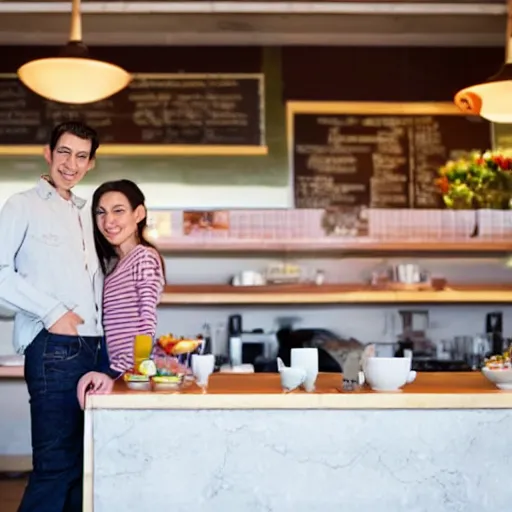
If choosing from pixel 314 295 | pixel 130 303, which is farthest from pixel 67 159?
pixel 314 295

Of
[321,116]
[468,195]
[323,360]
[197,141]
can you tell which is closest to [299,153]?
[321,116]

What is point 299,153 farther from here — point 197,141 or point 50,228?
point 50,228

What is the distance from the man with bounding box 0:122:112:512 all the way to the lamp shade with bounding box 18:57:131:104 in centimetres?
86

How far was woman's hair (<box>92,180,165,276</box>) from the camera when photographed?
274 cm

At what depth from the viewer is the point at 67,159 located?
267cm

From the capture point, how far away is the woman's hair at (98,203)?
9.00 ft

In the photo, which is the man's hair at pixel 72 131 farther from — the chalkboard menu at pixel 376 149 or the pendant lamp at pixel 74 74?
the chalkboard menu at pixel 376 149

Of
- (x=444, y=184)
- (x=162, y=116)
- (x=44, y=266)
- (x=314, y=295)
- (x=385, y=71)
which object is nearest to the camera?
(x=44, y=266)

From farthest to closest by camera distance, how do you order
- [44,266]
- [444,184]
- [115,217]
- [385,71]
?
[385,71], [444,184], [115,217], [44,266]

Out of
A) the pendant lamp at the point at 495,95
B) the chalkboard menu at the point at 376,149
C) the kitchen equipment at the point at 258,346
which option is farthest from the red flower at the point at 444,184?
the kitchen equipment at the point at 258,346

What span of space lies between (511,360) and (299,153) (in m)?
2.79

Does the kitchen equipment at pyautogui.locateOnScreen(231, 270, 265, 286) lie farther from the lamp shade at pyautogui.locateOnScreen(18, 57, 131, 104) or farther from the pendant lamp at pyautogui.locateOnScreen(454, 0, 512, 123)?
the pendant lamp at pyautogui.locateOnScreen(454, 0, 512, 123)

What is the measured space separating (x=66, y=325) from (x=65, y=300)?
0.09 metres

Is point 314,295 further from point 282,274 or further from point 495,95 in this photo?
point 495,95
